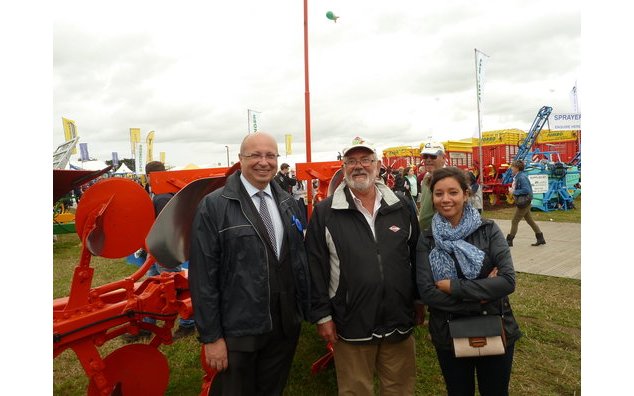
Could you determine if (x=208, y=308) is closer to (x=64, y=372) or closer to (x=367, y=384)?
(x=367, y=384)

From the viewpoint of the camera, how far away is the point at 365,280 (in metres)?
2.16

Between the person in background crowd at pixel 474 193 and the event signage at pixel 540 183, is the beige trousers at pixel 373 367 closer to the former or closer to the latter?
the person in background crowd at pixel 474 193

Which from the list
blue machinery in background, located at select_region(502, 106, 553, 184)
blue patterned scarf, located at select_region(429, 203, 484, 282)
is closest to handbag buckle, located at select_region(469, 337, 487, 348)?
blue patterned scarf, located at select_region(429, 203, 484, 282)

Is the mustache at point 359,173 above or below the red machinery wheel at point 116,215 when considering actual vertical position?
above

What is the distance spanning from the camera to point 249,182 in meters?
2.19

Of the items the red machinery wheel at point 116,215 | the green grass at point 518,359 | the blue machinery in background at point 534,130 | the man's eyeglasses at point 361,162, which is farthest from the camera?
the blue machinery in background at point 534,130

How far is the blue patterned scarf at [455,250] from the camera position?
2.00 meters

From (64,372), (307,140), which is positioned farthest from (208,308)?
(307,140)

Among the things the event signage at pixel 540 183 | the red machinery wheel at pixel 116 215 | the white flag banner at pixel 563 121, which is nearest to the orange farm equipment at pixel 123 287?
the red machinery wheel at pixel 116 215

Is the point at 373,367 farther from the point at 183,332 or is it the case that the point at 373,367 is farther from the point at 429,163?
the point at 183,332

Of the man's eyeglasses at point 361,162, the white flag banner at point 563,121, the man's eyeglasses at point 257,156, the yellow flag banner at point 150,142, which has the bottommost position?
the man's eyeglasses at point 361,162

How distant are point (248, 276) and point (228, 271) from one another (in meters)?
0.12

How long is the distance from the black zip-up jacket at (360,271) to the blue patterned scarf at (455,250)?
0.21 m

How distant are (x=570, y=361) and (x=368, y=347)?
259cm
